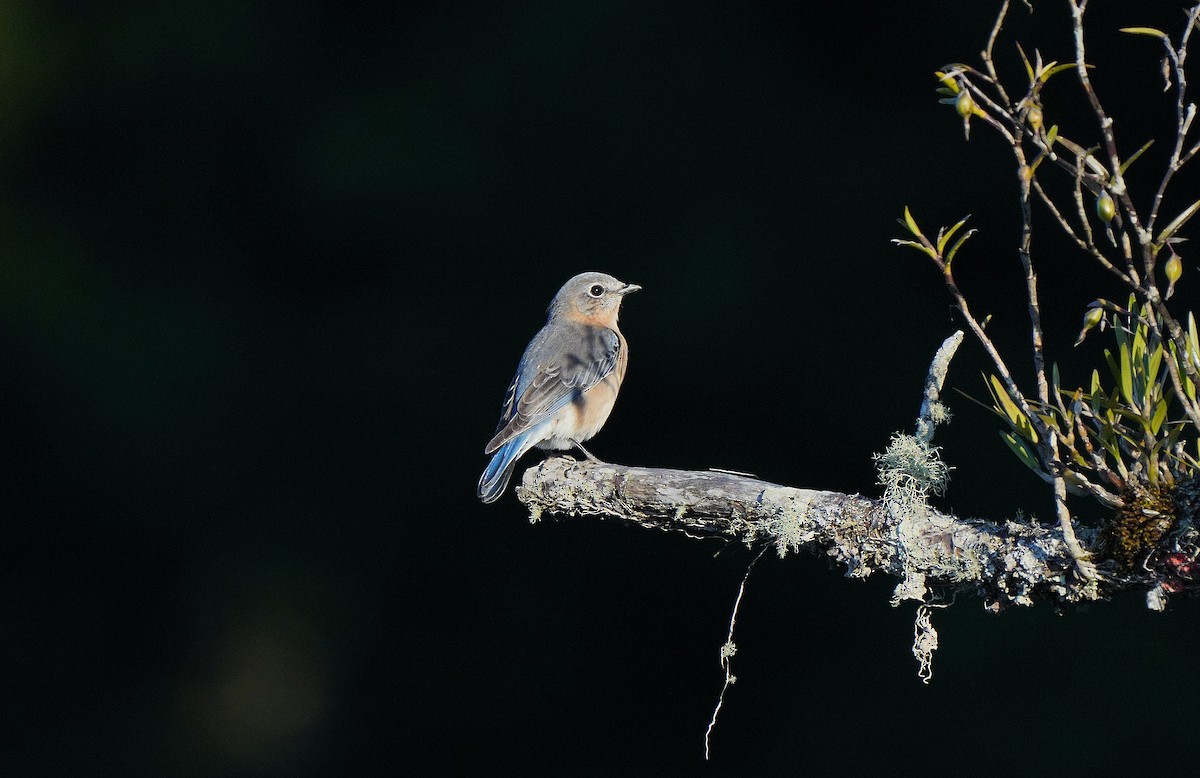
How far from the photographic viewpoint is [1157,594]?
1.59 meters

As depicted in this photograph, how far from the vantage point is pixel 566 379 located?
13.9 ft

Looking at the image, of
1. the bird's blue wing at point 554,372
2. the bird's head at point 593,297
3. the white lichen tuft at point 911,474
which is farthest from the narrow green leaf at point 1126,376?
the bird's head at point 593,297

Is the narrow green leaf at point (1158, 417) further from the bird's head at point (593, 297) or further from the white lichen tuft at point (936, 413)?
the bird's head at point (593, 297)

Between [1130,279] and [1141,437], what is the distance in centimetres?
37

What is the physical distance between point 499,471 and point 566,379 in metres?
0.53

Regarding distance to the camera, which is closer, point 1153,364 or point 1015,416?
point 1153,364

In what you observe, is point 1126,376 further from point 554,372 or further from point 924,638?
point 554,372

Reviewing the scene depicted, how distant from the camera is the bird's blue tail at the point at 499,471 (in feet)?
12.4

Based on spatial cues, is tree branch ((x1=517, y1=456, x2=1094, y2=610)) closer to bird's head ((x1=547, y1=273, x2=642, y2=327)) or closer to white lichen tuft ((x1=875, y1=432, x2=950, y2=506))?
white lichen tuft ((x1=875, y1=432, x2=950, y2=506))

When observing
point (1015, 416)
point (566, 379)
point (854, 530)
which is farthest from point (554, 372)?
point (1015, 416)

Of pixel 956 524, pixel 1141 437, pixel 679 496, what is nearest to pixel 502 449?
pixel 679 496

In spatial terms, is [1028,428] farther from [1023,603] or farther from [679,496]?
[679,496]

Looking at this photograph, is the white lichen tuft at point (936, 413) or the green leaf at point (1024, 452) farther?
the white lichen tuft at point (936, 413)

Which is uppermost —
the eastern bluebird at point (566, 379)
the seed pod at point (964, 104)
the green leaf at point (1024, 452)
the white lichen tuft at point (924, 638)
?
the eastern bluebird at point (566, 379)
